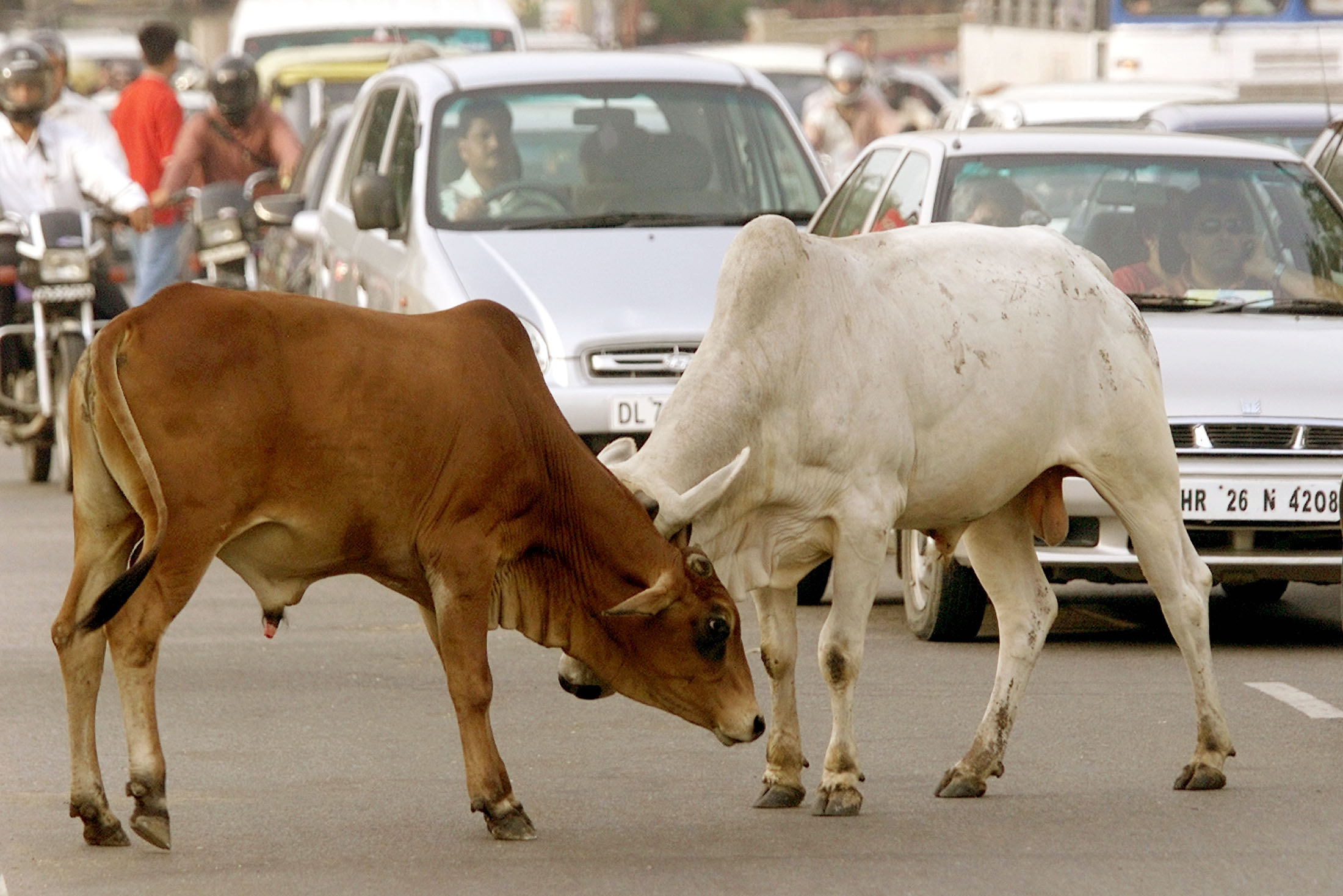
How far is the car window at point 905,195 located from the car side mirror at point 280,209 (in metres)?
4.40

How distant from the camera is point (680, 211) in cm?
1167

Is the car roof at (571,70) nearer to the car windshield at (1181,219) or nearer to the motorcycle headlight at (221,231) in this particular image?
the car windshield at (1181,219)

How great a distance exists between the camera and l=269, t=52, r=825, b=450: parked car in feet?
34.4

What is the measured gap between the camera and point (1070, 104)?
15.7 metres

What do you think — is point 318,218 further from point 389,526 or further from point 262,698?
point 389,526

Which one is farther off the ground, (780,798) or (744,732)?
(744,732)

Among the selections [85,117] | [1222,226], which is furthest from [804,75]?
[1222,226]

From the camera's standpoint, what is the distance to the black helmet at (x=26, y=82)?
553 inches

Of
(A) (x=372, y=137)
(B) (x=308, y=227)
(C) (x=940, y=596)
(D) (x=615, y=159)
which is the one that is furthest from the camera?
(B) (x=308, y=227)

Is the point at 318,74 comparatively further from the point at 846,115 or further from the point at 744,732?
the point at 744,732

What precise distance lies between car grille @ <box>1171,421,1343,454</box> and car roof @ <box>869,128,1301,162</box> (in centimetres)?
155

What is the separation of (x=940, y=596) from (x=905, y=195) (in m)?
1.89

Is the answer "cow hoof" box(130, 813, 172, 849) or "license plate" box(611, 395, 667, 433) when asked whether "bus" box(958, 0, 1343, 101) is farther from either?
"cow hoof" box(130, 813, 172, 849)

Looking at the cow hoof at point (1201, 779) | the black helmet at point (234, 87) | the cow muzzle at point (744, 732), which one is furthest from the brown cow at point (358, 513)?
the black helmet at point (234, 87)
